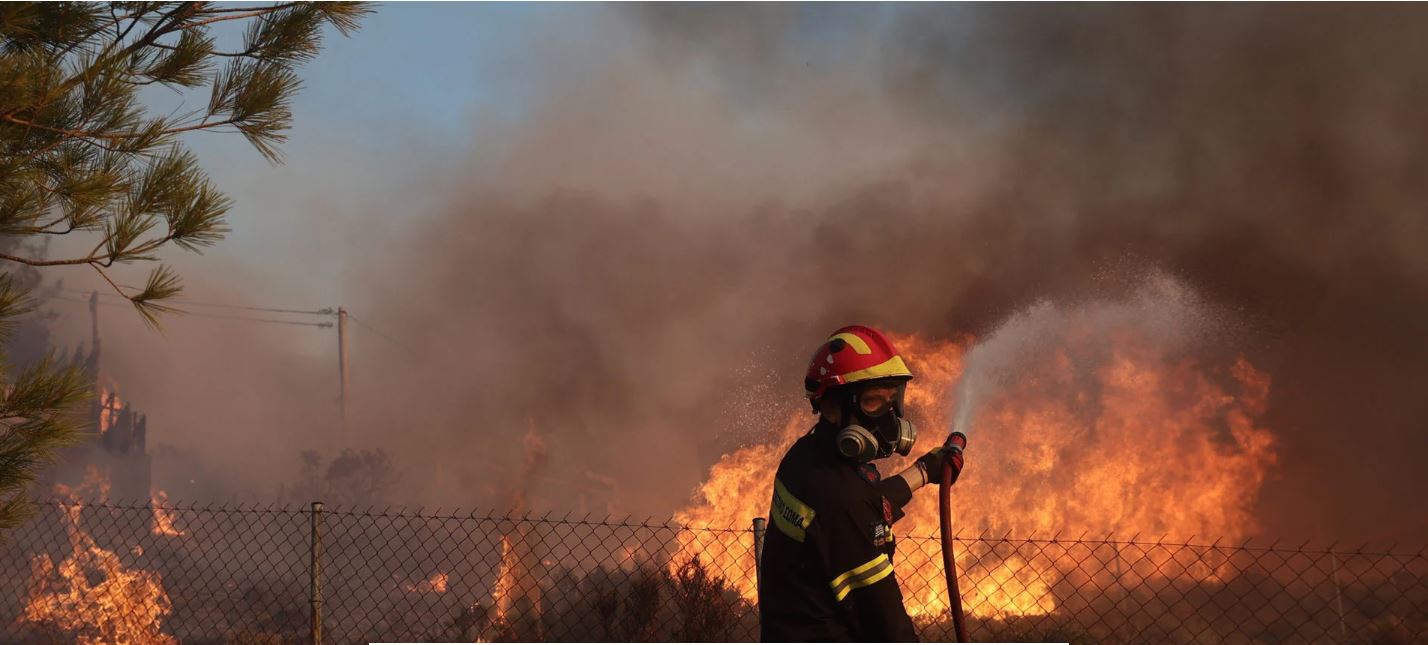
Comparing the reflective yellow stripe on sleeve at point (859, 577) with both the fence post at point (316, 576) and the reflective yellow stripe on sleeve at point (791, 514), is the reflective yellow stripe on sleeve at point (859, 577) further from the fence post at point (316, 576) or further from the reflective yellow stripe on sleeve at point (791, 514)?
the fence post at point (316, 576)

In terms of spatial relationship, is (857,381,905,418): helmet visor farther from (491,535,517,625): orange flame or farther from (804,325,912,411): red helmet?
(491,535,517,625): orange flame

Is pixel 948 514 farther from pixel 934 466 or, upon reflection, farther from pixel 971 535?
pixel 971 535

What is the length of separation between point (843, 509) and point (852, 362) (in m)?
0.54

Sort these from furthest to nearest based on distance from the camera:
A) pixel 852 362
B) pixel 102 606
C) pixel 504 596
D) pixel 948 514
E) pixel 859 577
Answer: pixel 102 606
pixel 504 596
pixel 948 514
pixel 852 362
pixel 859 577

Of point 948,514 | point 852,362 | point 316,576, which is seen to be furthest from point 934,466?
point 316,576

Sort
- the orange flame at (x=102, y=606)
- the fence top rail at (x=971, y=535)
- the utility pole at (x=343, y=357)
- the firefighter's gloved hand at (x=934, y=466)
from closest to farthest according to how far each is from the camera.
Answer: the firefighter's gloved hand at (x=934, y=466) < the fence top rail at (x=971, y=535) < the orange flame at (x=102, y=606) < the utility pole at (x=343, y=357)

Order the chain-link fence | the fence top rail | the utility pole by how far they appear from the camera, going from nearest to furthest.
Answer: the fence top rail
the chain-link fence
the utility pole

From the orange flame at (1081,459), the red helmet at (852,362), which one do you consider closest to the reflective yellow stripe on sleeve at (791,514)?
the red helmet at (852,362)

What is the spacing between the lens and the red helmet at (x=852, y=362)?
12.1ft

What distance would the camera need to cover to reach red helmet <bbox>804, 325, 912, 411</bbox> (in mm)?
3697

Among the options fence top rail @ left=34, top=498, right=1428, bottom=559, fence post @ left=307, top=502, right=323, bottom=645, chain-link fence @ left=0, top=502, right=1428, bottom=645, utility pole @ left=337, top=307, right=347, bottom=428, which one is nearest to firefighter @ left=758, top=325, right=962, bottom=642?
fence top rail @ left=34, top=498, right=1428, bottom=559

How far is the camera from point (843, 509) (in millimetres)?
3418

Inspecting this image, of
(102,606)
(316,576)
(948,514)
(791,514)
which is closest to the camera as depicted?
(791,514)

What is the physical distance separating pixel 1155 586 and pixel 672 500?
11945 millimetres
